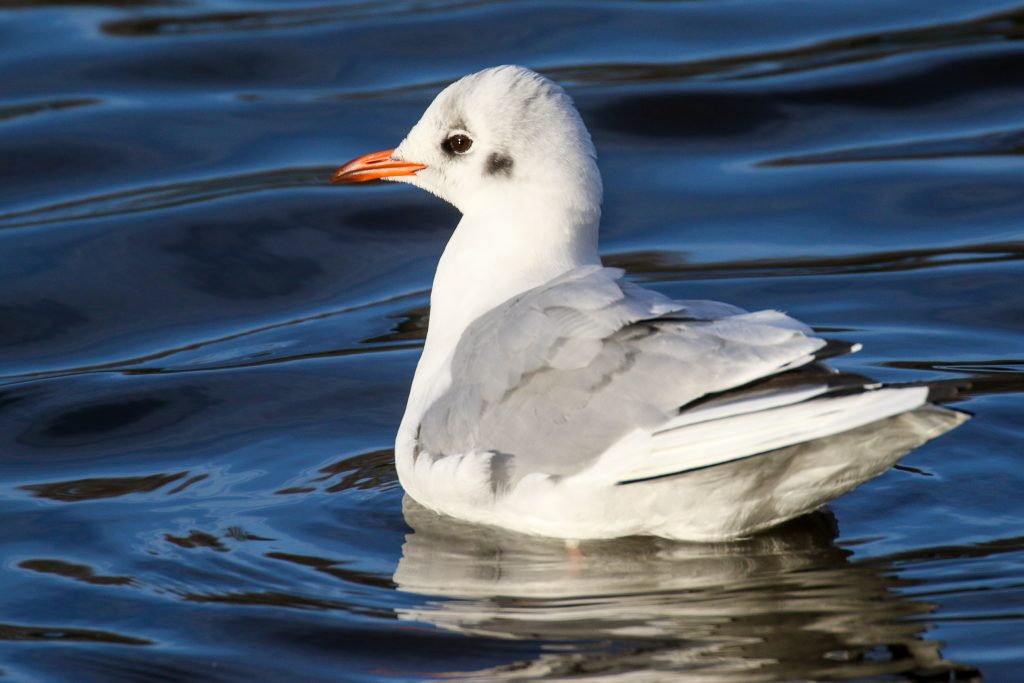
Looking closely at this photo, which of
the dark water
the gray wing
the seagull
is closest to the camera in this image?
the seagull

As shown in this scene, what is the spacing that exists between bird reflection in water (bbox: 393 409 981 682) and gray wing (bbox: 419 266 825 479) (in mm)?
351

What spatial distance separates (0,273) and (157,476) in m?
3.25

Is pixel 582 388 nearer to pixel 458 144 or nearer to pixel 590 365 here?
pixel 590 365

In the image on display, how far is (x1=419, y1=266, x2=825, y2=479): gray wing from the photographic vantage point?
17.1 feet

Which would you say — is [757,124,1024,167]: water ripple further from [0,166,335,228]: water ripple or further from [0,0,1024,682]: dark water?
[0,166,335,228]: water ripple

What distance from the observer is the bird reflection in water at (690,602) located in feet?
16.2

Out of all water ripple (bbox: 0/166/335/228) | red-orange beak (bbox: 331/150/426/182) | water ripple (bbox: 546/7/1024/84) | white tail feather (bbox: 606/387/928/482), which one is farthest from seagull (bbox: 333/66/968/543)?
water ripple (bbox: 546/7/1024/84)

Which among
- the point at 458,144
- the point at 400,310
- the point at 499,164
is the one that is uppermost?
the point at 400,310

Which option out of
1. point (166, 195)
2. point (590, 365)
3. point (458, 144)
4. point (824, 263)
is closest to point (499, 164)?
point (458, 144)

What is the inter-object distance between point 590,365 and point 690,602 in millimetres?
796

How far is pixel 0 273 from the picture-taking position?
995cm

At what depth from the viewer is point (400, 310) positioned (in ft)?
30.4

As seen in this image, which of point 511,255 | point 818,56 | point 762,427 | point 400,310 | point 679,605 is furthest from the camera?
point 818,56

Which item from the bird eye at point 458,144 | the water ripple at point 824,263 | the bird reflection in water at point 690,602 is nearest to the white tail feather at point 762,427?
the bird reflection in water at point 690,602
